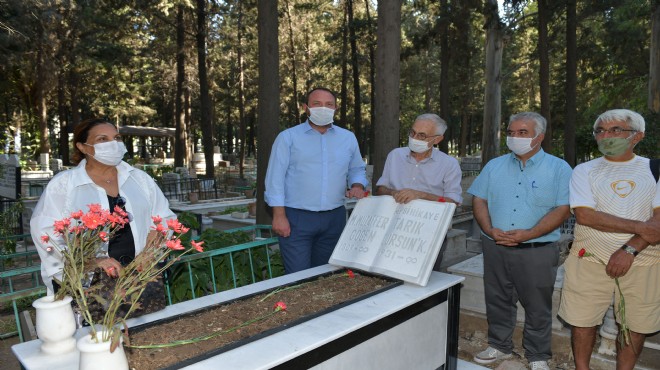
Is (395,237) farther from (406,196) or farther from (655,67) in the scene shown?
(655,67)

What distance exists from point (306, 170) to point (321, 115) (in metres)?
0.45

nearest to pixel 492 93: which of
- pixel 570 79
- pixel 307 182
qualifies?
pixel 570 79

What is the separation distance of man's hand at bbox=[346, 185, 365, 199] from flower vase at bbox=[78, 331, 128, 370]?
2.34m

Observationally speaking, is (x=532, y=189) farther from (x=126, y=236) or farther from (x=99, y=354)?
(x=99, y=354)

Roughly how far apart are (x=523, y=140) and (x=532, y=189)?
1.24 feet

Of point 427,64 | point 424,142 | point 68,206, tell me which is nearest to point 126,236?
point 68,206

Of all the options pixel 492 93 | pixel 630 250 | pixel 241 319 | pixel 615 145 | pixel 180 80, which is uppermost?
pixel 180 80

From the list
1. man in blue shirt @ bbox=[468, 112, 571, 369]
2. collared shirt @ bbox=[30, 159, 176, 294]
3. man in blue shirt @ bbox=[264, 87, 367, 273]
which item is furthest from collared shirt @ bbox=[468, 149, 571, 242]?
collared shirt @ bbox=[30, 159, 176, 294]

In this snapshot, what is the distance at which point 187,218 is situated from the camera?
252 inches

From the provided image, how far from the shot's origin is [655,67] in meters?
12.5

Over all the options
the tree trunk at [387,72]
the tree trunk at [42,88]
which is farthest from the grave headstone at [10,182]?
the tree trunk at [42,88]

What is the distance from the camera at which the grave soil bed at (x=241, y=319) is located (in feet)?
6.48

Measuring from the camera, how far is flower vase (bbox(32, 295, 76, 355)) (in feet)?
6.16

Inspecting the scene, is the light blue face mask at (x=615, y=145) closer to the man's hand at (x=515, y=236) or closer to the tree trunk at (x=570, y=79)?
the man's hand at (x=515, y=236)
